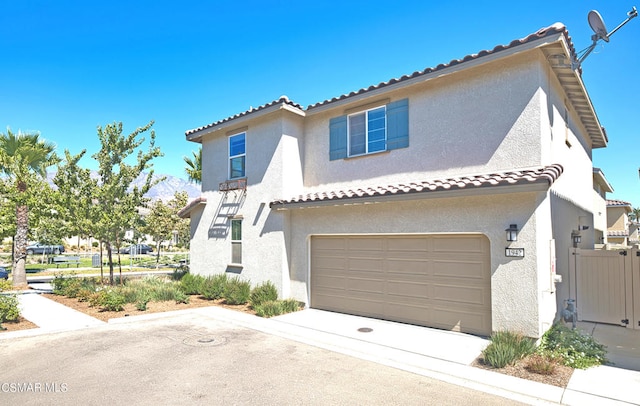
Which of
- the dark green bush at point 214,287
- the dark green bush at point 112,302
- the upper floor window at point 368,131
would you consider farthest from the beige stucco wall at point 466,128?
the dark green bush at point 112,302

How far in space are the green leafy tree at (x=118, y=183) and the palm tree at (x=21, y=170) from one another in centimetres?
289

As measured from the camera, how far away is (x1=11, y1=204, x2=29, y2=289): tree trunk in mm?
16844

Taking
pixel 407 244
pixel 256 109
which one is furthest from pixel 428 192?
pixel 256 109

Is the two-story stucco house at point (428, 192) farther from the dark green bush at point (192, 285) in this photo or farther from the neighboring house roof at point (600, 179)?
the neighboring house roof at point (600, 179)

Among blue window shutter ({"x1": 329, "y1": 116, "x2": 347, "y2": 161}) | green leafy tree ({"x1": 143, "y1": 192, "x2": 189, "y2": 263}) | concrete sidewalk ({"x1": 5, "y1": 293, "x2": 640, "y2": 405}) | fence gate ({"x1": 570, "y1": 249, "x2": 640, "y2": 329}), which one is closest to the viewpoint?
concrete sidewalk ({"x1": 5, "y1": 293, "x2": 640, "y2": 405})

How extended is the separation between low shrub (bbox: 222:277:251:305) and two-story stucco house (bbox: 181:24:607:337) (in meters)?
0.70

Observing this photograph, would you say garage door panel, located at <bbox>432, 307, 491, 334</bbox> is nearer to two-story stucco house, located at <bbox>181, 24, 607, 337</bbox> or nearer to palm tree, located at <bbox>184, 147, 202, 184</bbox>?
two-story stucco house, located at <bbox>181, 24, 607, 337</bbox>

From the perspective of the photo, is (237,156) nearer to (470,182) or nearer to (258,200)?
(258,200)

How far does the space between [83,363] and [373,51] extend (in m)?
12.7

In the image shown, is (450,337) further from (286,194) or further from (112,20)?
(112,20)

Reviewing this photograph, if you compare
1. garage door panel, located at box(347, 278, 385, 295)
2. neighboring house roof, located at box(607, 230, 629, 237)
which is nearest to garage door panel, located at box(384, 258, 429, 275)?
garage door panel, located at box(347, 278, 385, 295)

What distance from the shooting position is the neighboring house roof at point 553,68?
26.7 ft

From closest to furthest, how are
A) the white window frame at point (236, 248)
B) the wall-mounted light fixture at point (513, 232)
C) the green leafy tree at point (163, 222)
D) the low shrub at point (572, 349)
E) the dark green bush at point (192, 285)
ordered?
the low shrub at point (572, 349) → the wall-mounted light fixture at point (513, 232) → the white window frame at point (236, 248) → the dark green bush at point (192, 285) → the green leafy tree at point (163, 222)

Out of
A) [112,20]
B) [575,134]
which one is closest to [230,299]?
[112,20]
